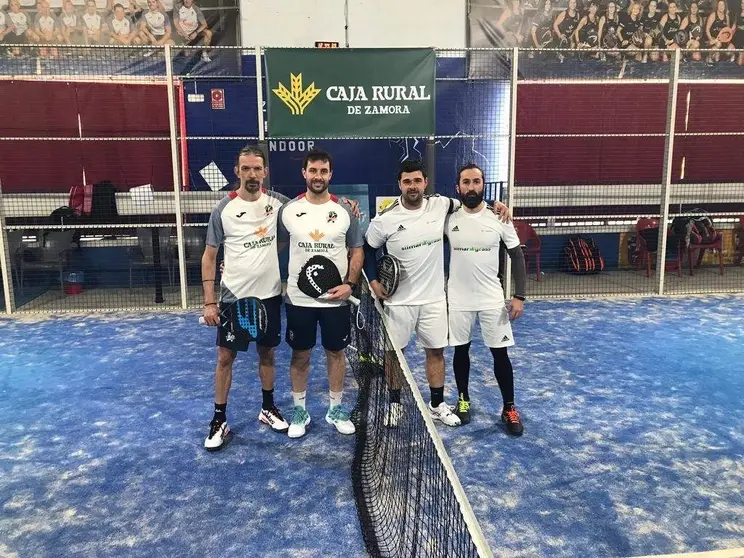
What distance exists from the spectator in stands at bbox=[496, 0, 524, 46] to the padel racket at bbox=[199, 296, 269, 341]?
652cm

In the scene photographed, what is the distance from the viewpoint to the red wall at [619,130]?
29.5ft

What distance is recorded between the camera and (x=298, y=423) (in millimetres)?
3832

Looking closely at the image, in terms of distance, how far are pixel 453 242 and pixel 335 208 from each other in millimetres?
787

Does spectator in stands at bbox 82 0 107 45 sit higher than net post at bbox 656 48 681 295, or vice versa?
spectator in stands at bbox 82 0 107 45

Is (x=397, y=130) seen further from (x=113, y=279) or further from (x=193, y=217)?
(x=113, y=279)

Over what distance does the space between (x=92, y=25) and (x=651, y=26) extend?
7.82 meters

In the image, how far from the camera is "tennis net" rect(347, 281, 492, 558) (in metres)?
2.07

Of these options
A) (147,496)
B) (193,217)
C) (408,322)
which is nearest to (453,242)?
(408,322)

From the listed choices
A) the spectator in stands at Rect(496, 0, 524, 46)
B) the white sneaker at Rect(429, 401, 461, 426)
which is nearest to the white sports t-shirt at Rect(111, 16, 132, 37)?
the spectator in stands at Rect(496, 0, 524, 46)

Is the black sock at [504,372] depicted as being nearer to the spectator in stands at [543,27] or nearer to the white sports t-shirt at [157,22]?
the spectator in stands at [543,27]

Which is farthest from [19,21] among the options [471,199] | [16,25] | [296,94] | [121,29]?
[471,199]

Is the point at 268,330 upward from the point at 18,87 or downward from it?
downward

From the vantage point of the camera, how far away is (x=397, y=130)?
693cm

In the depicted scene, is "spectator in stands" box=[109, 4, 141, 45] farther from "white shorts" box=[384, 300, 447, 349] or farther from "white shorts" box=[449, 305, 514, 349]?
"white shorts" box=[449, 305, 514, 349]
